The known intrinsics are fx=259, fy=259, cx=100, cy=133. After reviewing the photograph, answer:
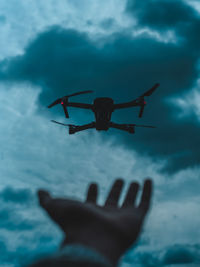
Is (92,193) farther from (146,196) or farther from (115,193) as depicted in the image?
(146,196)

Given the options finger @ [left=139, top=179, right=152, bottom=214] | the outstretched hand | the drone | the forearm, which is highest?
the drone

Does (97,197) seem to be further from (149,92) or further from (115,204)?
(149,92)

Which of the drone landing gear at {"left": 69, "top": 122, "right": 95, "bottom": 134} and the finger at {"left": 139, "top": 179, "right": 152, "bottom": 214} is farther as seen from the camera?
the drone landing gear at {"left": 69, "top": 122, "right": 95, "bottom": 134}

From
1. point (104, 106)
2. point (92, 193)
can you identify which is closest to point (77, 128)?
point (104, 106)

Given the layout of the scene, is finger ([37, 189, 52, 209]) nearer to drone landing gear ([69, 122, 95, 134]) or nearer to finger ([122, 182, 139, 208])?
finger ([122, 182, 139, 208])

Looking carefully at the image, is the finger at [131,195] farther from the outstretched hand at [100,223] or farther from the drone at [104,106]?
the drone at [104,106]

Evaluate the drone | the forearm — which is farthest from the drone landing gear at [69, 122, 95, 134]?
the forearm

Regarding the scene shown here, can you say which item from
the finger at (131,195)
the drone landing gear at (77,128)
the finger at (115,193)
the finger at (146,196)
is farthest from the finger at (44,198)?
the drone landing gear at (77,128)
